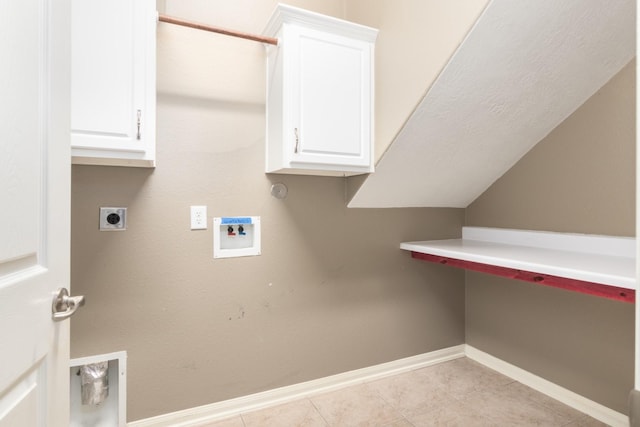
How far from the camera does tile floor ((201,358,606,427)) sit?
73.2 inches

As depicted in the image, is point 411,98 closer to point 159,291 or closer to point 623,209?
point 623,209

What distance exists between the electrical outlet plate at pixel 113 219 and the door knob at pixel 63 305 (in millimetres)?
890

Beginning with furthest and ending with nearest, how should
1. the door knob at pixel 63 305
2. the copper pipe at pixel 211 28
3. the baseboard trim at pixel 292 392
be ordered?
the baseboard trim at pixel 292 392, the copper pipe at pixel 211 28, the door knob at pixel 63 305

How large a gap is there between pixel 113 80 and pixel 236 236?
0.95 meters

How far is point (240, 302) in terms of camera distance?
Result: 196cm

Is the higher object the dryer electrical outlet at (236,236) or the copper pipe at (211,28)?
the copper pipe at (211,28)

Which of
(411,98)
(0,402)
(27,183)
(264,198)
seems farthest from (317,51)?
(0,402)

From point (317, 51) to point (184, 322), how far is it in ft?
5.19

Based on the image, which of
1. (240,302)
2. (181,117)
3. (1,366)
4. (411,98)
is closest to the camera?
(1,366)

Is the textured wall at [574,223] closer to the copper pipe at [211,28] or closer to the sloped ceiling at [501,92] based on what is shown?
the sloped ceiling at [501,92]

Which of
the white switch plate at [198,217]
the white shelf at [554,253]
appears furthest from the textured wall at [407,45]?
the white switch plate at [198,217]

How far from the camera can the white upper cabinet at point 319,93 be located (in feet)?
5.62

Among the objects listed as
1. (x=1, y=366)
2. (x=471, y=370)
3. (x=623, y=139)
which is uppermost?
(x=623, y=139)

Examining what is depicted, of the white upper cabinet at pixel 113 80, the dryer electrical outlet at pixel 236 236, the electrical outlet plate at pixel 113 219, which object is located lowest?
the dryer electrical outlet at pixel 236 236
